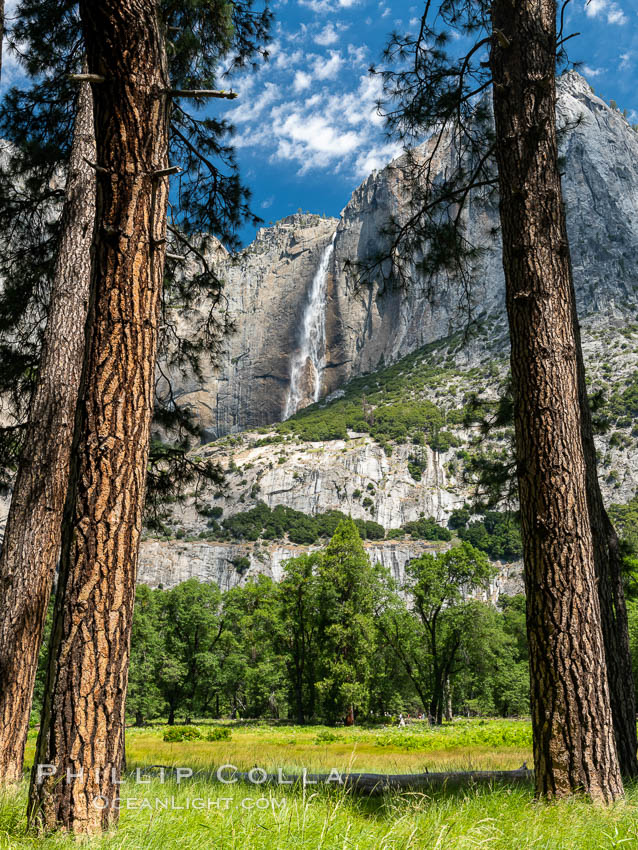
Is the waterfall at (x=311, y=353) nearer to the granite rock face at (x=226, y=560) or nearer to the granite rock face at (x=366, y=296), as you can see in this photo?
the granite rock face at (x=366, y=296)

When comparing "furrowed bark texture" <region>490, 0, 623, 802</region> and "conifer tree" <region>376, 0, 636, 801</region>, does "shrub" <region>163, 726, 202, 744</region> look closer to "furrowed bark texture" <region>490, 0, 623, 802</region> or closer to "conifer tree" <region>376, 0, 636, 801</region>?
"conifer tree" <region>376, 0, 636, 801</region>

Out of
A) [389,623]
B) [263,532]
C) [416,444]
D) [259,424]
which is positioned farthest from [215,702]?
[259,424]

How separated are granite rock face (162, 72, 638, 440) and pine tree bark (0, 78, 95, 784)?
70.6 metres

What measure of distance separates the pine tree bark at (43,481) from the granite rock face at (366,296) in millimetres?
70558

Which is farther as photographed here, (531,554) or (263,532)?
(263,532)

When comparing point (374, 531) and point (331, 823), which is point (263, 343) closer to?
point (374, 531)

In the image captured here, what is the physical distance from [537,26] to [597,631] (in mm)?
4082

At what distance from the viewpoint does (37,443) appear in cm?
491

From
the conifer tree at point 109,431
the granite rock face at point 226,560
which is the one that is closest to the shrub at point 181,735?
the conifer tree at point 109,431

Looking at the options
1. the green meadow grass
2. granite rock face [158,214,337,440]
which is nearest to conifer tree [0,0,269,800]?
the green meadow grass

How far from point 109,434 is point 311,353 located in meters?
129

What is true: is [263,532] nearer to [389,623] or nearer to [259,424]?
[259,424]

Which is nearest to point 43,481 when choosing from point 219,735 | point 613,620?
point 613,620

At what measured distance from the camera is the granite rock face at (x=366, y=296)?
281 feet
